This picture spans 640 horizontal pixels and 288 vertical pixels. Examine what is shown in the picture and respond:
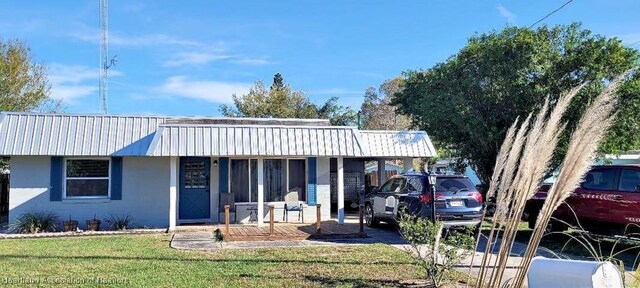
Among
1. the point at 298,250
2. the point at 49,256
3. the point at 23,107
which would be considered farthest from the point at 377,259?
the point at 23,107

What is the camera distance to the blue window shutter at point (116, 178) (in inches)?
570

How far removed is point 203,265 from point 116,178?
7395 millimetres

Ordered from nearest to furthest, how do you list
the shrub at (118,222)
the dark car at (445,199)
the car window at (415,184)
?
the dark car at (445,199), the car window at (415,184), the shrub at (118,222)

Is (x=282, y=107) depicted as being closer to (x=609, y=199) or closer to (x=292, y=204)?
(x=292, y=204)

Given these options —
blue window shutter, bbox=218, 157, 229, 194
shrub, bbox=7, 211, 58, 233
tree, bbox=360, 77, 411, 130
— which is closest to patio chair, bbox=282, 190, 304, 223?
blue window shutter, bbox=218, 157, 229, 194

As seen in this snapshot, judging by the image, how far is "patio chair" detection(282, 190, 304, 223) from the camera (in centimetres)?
1512

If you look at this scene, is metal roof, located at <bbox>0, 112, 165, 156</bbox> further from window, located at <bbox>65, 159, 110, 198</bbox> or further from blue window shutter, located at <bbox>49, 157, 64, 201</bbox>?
window, located at <bbox>65, 159, 110, 198</bbox>

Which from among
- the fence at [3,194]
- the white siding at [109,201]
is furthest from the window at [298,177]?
the fence at [3,194]

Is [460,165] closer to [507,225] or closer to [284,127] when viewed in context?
[284,127]

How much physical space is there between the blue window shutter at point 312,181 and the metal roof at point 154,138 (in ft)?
5.13

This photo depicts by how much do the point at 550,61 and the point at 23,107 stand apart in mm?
21614

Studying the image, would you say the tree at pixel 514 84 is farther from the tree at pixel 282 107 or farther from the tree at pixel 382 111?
the tree at pixel 382 111

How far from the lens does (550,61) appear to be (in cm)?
1595

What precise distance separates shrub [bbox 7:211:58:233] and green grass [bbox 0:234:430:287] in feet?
7.79
